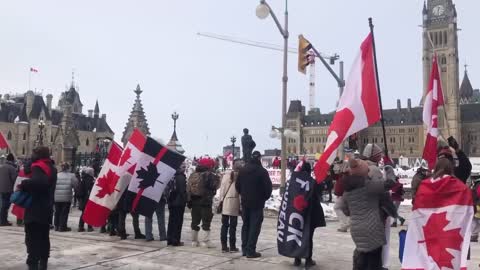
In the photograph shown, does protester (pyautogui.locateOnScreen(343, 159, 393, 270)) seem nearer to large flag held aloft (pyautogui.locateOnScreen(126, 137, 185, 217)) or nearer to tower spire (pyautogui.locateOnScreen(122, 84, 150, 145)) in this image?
large flag held aloft (pyautogui.locateOnScreen(126, 137, 185, 217))

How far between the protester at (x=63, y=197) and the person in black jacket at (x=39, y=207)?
511 centimetres

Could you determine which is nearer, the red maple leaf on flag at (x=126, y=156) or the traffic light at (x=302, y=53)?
the red maple leaf on flag at (x=126, y=156)

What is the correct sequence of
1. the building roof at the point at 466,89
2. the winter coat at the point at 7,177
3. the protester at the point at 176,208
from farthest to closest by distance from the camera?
the building roof at the point at 466,89
the winter coat at the point at 7,177
the protester at the point at 176,208

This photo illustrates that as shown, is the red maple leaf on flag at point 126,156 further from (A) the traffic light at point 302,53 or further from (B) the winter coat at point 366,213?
(A) the traffic light at point 302,53

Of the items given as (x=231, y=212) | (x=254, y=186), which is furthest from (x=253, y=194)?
(x=231, y=212)

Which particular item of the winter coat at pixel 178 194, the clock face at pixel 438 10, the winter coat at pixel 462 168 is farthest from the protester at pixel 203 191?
the clock face at pixel 438 10

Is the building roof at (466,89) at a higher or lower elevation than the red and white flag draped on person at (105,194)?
higher

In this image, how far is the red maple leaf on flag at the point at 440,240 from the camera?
5.88 metres

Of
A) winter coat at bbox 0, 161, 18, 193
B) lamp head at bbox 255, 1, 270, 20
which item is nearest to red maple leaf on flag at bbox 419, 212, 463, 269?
winter coat at bbox 0, 161, 18, 193

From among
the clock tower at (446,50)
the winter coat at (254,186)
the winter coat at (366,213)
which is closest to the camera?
the winter coat at (366,213)

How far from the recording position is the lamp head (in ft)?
66.8

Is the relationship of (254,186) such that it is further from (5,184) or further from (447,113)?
(447,113)

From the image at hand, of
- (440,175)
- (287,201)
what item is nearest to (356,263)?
(440,175)

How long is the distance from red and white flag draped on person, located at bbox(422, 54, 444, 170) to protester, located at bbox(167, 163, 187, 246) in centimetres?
496
